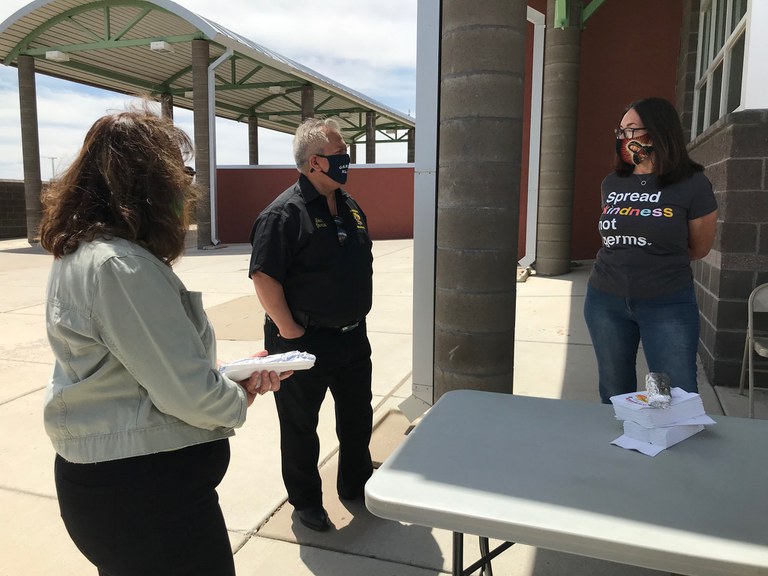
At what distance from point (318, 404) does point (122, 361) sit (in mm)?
1482

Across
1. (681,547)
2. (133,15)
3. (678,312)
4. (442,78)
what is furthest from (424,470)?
(133,15)

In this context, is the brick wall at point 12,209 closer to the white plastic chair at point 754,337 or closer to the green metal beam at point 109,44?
the green metal beam at point 109,44

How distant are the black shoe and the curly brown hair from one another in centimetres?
166

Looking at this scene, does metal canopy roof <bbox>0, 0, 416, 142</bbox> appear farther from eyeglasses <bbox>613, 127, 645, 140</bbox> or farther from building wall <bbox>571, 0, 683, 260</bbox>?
eyeglasses <bbox>613, 127, 645, 140</bbox>

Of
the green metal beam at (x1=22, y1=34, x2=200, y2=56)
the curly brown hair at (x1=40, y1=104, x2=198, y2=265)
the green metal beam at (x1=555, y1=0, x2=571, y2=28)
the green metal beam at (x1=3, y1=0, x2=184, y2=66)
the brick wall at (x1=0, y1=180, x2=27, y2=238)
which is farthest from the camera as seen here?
the brick wall at (x1=0, y1=180, x2=27, y2=238)

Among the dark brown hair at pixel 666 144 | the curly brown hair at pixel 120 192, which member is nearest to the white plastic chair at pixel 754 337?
the dark brown hair at pixel 666 144

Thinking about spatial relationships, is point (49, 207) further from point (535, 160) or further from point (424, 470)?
point (535, 160)

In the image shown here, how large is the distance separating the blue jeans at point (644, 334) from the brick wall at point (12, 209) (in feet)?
64.9

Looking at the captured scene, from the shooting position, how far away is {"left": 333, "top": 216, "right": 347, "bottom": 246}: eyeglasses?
2633 millimetres

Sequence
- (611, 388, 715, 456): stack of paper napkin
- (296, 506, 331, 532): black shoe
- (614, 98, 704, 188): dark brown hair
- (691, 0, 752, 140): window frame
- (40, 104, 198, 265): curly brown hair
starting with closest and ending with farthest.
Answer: (40, 104, 198, 265): curly brown hair
(611, 388, 715, 456): stack of paper napkin
(614, 98, 704, 188): dark brown hair
(296, 506, 331, 532): black shoe
(691, 0, 752, 140): window frame

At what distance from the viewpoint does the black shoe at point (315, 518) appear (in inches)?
107

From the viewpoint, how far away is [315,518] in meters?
2.73

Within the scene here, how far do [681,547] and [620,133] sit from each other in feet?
6.14

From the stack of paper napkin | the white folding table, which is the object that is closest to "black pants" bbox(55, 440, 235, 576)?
the white folding table
